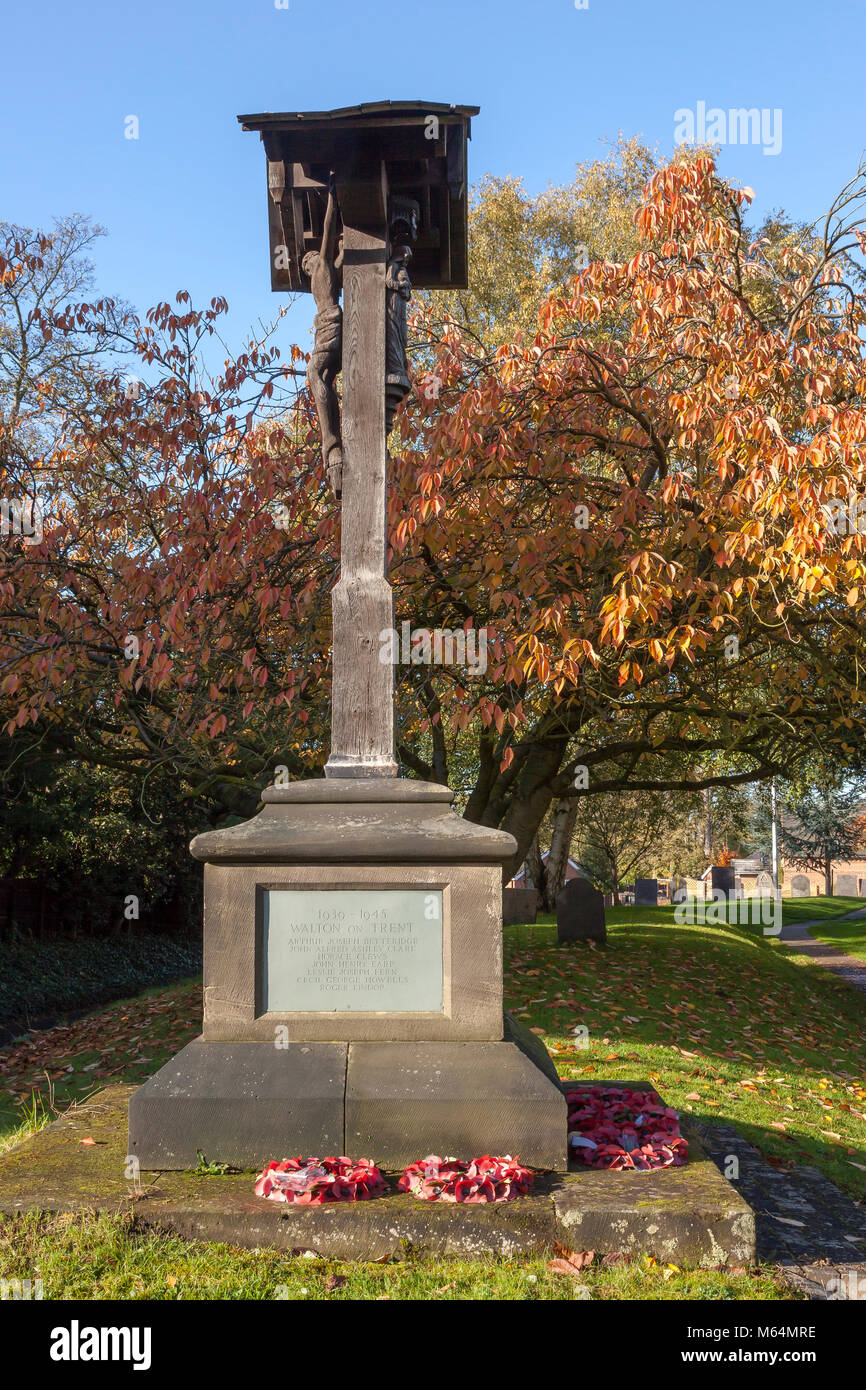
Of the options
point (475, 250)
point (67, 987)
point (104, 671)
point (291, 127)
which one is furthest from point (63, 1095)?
point (475, 250)

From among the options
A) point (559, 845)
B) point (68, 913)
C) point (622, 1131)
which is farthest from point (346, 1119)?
point (559, 845)

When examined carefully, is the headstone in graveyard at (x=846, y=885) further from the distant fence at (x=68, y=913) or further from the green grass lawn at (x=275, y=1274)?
the green grass lawn at (x=275, y=1274)

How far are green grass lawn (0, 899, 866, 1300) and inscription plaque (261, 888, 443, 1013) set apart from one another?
1150 mm

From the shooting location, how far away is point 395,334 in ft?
19.0

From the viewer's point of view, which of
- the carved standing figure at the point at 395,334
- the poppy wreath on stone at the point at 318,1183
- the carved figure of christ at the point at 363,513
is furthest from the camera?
the carved standing figure at the point at 395,334

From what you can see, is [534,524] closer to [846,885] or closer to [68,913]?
[68,913]

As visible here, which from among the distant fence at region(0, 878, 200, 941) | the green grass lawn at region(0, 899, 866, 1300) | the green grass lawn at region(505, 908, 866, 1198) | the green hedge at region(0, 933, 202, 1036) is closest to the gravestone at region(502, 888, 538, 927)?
Answer: the green grass lawn at region(0, 899, 866, 1300)

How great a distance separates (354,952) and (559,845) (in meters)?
21.4

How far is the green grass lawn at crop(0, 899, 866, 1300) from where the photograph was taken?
3635mm

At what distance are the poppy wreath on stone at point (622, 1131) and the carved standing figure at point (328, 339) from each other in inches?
132

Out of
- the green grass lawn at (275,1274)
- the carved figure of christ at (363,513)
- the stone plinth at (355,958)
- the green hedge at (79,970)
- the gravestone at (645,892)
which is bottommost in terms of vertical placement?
the gravestone at (645,892)

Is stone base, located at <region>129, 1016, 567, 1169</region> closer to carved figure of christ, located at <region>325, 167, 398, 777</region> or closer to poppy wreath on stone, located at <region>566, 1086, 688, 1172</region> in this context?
Result: poppy wreath on stone, located at <region>566, 1086, 688, 1172</region>

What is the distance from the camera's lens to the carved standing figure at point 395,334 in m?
5.71

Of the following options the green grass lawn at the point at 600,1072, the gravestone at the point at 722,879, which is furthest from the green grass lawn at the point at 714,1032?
the gravestone at the point at 722,879
